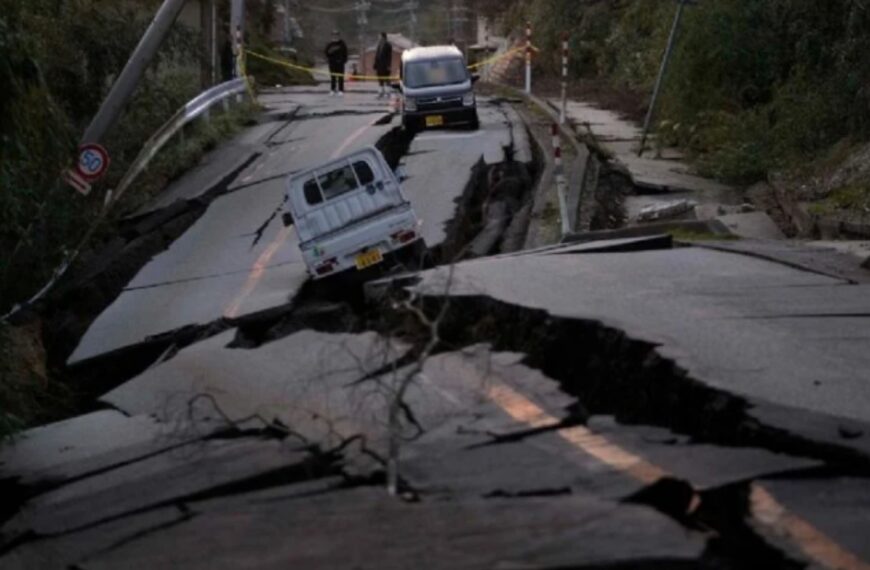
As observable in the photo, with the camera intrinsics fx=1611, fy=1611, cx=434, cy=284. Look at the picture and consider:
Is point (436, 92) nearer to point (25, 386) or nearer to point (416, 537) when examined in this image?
point (25, 386)

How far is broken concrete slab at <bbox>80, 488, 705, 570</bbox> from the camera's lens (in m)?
6.51

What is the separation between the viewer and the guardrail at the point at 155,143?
19406 mm

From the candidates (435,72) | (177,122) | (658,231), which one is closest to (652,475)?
(658,231)

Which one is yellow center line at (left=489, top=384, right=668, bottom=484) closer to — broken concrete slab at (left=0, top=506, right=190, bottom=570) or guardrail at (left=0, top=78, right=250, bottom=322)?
broken concrete slab at (left=0, top=506, right=190, bottom=570)

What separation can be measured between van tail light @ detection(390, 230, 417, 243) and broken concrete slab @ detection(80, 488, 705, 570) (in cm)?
951

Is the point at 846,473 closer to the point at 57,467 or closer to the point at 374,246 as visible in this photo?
the point at 57,467

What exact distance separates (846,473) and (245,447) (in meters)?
3.61

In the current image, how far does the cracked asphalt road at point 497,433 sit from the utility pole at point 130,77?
15.8ft

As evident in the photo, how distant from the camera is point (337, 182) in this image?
60.0 feet

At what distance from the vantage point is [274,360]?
13.0m

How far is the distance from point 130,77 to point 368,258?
5.32 meters

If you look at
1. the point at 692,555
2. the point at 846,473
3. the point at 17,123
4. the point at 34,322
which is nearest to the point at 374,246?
the point at 34,322

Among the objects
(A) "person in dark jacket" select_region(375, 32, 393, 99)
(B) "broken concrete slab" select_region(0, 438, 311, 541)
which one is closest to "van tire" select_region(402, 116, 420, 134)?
(A) "person in dark jacket" select_region(375, 32, 393, 99)

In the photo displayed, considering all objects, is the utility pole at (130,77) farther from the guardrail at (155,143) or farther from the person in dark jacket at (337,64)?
the person in dark jacket at (337,64)
